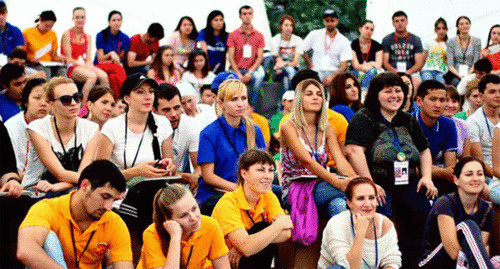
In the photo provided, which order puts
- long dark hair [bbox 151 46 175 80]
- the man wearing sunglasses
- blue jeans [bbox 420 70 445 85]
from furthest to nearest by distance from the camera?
blue jeans [bbox 420 70 445 85]
long dark hair [bbox 151 46 175 80]
the man wearing sunglasses

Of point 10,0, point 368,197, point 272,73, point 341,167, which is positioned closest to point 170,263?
point 368,197

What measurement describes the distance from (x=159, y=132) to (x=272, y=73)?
455cm

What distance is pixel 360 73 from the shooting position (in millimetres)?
9547

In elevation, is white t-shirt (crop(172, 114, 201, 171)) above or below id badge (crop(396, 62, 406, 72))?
below

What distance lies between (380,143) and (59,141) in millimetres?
2117

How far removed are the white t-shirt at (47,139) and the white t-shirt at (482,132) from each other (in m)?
3.03

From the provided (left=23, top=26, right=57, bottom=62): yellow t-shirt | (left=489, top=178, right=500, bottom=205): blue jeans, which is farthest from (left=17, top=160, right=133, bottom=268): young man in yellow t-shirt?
(left=23, top=26, right=57, bottom=62): yellow t-shirt

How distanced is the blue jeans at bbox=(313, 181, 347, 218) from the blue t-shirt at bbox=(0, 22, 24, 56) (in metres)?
4.70

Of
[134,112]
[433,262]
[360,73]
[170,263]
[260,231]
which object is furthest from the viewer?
[360,73]

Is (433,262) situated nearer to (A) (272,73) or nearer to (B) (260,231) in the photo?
(B) (260,231)

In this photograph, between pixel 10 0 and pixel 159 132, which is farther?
pixel 10 0

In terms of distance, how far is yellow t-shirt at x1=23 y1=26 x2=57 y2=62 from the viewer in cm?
889

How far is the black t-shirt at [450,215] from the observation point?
16.1ft

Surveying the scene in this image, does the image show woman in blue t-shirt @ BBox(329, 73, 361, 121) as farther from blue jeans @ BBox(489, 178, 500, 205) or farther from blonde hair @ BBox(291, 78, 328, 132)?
blue jeans @ BBox(489, 178, 500, 205)
